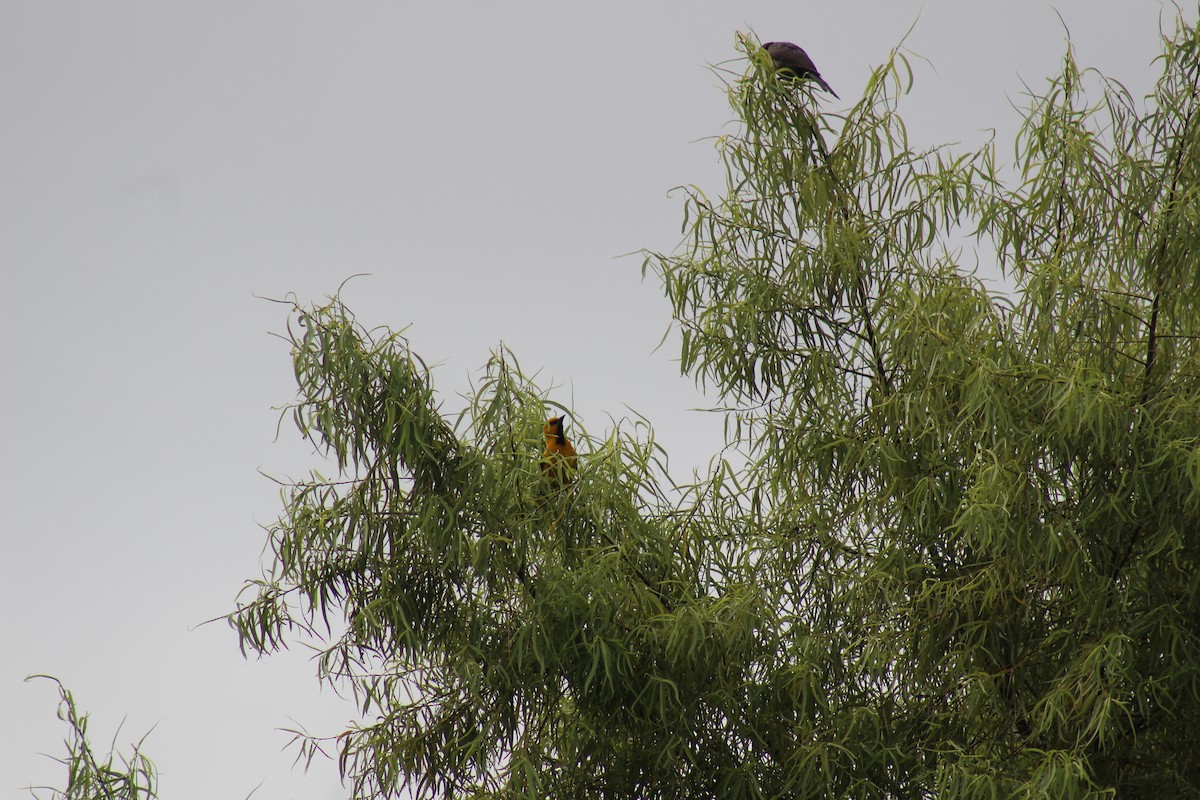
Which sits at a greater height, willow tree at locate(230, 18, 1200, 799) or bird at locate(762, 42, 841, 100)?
bird at locate(762, 42, 841, 100)

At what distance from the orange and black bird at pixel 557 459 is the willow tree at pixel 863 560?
0.05 metres

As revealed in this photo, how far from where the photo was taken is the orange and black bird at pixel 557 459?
12.8 ft

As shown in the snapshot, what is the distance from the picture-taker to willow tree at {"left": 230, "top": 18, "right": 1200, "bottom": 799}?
Result: 360cm

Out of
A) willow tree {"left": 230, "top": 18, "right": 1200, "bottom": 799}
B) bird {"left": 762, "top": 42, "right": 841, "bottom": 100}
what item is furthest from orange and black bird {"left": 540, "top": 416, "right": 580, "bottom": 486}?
bird {"left": 762, "top": 42, "right": 841, "bottom": 100}

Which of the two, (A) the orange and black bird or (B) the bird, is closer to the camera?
(A) the orange and black bird

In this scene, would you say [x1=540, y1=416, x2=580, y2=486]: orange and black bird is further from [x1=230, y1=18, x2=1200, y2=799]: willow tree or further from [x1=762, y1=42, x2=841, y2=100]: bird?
[x1=762, y1=42, x2=841, y2=100]: bird

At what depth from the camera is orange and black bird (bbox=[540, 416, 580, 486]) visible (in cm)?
391

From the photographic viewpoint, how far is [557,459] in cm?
391

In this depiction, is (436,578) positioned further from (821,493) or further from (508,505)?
(821,493)

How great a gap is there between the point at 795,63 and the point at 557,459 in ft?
5.02

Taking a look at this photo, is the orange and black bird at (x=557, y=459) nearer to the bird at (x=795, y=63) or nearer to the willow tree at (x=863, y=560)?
the willow tree at (x=863, y=560)

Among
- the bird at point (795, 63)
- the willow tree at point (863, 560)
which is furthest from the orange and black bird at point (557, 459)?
the bird at point (795, 63)

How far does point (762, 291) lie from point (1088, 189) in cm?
97

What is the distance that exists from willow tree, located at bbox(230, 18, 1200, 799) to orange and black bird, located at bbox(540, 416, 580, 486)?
46 mm
